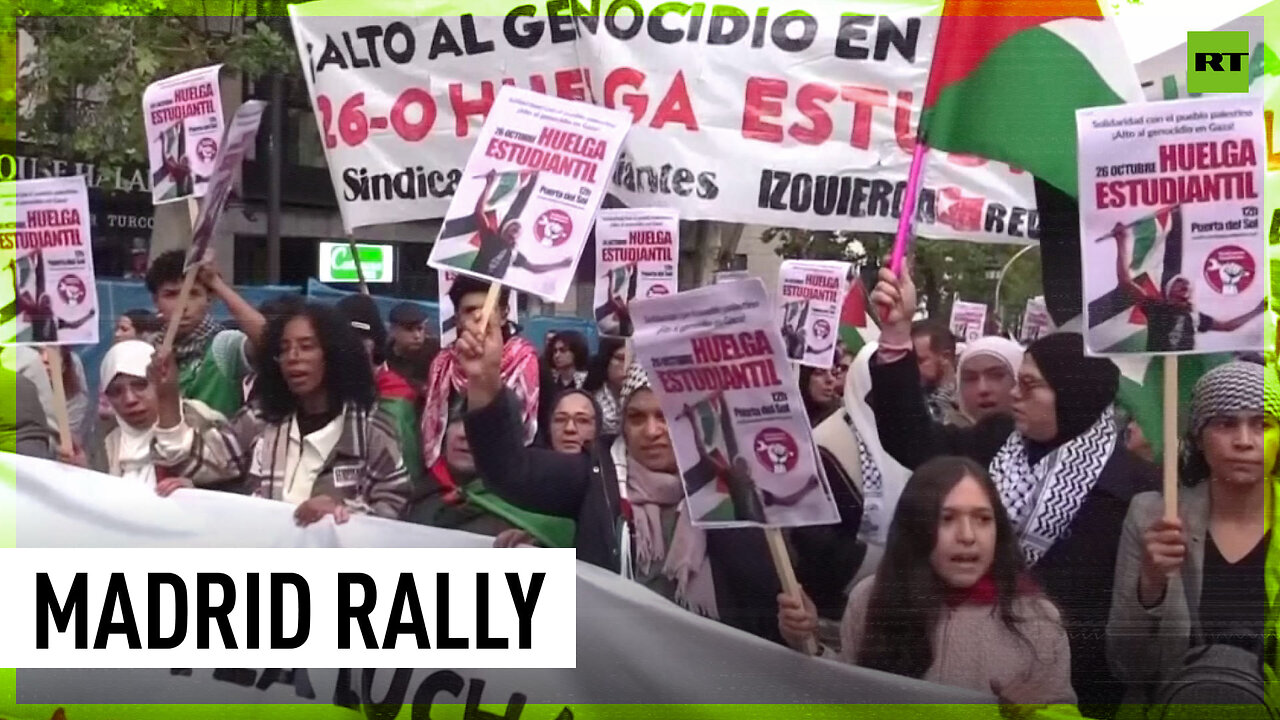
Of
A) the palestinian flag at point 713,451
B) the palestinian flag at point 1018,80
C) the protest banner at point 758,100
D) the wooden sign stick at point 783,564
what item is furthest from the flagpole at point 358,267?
the palestinian flag at point 1018,80

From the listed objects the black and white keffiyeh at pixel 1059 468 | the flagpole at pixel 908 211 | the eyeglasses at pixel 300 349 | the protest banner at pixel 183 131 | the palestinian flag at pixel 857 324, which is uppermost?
the protest banner at pixel 183 131

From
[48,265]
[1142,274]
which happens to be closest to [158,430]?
[48,265]

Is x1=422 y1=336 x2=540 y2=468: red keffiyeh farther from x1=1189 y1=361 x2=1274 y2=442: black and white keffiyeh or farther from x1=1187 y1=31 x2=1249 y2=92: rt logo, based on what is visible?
x1=1187 y1=31 x2=1249 y2=92: rt logo

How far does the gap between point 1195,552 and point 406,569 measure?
5.74 ft

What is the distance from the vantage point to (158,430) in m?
3.53

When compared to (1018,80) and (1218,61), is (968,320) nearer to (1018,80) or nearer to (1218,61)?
(1018,80)

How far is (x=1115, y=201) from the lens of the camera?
10.8 feet

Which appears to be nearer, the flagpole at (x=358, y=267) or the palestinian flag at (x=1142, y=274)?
the palestinian flag at (x=1142, y=274)

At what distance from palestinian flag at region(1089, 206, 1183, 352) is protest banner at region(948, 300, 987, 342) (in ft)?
0.76

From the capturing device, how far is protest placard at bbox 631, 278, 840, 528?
3.36 metres

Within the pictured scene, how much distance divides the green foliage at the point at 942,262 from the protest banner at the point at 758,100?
29 millimetres

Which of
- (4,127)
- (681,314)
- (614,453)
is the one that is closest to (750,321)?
(681,314)

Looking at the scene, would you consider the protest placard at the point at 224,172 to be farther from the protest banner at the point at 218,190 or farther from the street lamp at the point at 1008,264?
the street lamp at the point at 1008,264

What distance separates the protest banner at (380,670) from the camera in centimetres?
347
